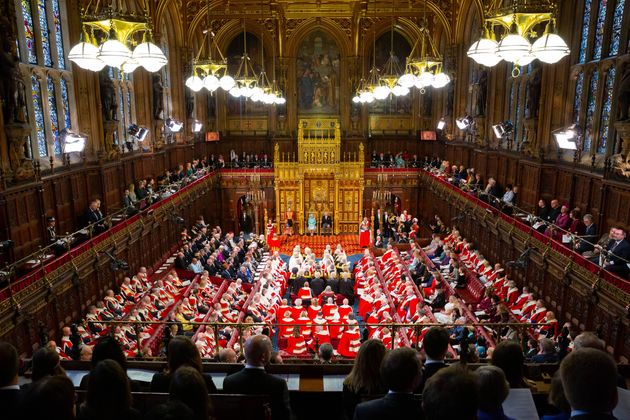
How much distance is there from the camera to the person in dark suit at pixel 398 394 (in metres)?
3.08

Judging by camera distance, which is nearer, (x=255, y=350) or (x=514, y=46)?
(x=255, y=350)

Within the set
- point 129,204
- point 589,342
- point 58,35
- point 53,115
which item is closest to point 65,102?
point 53,115

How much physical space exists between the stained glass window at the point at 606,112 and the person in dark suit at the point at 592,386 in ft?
42.8

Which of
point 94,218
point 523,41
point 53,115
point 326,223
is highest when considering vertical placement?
point 523,41

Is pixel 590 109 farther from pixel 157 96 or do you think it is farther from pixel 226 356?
pixel 157 96

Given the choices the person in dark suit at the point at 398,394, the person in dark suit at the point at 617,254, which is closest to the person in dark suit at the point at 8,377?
the person in dark suit at the point at 398,394

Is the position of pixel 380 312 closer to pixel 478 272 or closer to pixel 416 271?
pixel 416 271

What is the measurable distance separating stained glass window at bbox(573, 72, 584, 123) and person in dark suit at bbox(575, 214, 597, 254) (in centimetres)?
383

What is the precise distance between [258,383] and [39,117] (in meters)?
13.1

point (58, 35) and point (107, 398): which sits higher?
point (58, 35)

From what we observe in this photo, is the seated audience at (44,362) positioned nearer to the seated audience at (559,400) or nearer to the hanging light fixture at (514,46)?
the seated audience at (559,400)

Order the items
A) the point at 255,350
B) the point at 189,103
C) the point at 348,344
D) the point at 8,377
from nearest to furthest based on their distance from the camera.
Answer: the point at 8,377, the point at 255,350, the point at 348,344, the point at 189,103

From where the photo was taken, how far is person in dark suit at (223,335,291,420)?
13.6 feet

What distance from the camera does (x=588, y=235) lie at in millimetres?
12320
